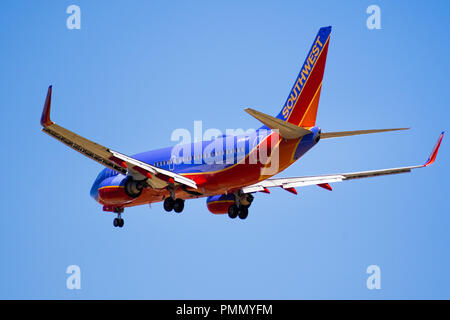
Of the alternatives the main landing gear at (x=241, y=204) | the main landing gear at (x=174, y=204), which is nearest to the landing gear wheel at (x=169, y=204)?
the main landing gear at (x=174, y=204)

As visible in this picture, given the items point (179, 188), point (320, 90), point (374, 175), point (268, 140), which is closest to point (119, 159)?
point (179, 188)

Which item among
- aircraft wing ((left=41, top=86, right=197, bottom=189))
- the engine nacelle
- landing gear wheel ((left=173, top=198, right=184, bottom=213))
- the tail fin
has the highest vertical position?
the tail fin

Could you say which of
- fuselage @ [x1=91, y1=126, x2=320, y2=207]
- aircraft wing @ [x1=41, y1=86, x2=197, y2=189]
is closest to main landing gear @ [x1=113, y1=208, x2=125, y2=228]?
fuselage @ [x1=91, y1=126, x2=320, y2=207]

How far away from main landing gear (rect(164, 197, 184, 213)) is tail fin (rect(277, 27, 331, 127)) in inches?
309

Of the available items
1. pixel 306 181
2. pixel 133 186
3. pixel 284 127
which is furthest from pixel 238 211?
pixel 284 127

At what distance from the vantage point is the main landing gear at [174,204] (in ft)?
161

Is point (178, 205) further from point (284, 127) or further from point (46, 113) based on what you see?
point (46, 113)

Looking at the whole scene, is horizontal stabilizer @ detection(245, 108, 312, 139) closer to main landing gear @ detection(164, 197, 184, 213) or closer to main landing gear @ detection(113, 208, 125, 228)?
main landing gear @ detection(164, 197, 184, 213)

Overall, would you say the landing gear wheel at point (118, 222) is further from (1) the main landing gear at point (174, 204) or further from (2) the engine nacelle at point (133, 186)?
(1) the main landing gear at point (174, 204)

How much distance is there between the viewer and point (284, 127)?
43.8 m

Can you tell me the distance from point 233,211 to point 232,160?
6684 millimetres

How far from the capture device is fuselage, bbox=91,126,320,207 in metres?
46.0
